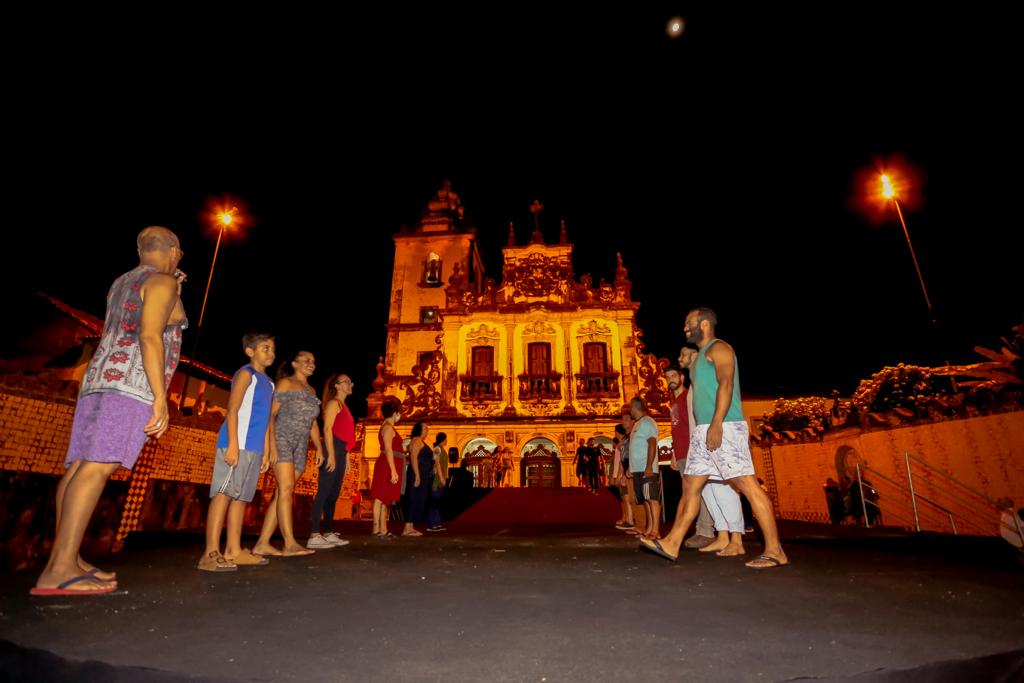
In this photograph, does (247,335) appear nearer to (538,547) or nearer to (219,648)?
(219,648)

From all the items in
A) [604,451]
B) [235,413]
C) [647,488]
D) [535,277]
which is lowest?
[647,488]

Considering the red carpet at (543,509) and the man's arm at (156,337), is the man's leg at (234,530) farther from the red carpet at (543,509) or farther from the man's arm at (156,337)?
the red carpet at (543,509)

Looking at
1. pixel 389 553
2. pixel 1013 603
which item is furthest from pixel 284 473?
pixel 1013 603

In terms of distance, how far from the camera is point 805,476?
15875 millimetres

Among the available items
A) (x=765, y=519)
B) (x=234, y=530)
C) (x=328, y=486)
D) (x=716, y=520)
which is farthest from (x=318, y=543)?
(x=765, y=519)

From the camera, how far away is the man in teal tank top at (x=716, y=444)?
12.2 feet

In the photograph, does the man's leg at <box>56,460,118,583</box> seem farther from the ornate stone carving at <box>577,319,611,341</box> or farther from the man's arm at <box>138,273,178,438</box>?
the ornate stone carving at <box>577,319,611,341</box>

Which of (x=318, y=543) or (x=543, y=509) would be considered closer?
(x=318, y=543)

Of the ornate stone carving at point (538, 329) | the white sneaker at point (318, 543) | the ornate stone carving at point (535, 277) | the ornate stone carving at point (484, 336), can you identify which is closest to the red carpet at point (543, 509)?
the white sneaker at point (318, 543)

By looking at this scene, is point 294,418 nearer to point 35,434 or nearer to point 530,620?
point 530,620

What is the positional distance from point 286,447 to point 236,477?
Result: 0.69 m

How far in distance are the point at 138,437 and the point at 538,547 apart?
3650 mm

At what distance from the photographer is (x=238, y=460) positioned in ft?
12.4

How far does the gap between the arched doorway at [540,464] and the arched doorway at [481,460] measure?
61.3 inches
